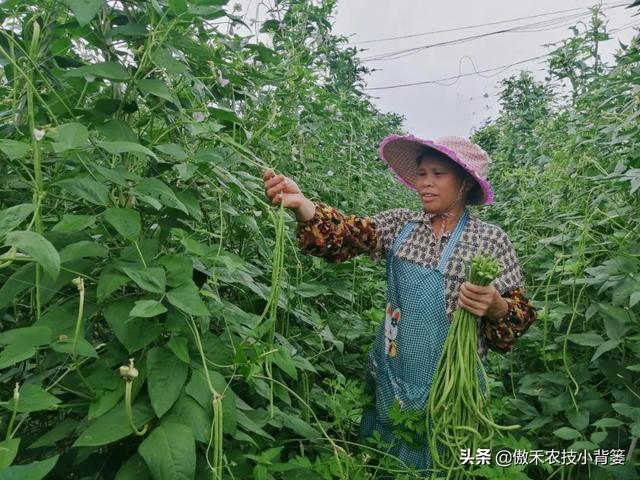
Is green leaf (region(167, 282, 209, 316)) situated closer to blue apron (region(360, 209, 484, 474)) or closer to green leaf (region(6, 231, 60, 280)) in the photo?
green leaf (region(6, 231, 60, 280))

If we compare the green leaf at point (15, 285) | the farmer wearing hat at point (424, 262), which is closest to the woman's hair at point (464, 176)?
the farmer wearing hat at point (424, 262)

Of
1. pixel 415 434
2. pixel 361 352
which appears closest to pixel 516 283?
pixel 415 434

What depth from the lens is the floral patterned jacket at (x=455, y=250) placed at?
5.14ft

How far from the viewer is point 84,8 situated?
83 cm

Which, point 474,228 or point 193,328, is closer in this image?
point 193,328

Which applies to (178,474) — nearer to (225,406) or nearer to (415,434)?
(225,406)

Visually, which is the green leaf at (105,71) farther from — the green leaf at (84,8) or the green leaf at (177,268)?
the green leaf at (177,268)

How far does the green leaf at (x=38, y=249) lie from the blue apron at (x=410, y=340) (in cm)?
105

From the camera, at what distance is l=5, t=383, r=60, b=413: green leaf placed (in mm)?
722

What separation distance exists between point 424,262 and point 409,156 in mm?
391

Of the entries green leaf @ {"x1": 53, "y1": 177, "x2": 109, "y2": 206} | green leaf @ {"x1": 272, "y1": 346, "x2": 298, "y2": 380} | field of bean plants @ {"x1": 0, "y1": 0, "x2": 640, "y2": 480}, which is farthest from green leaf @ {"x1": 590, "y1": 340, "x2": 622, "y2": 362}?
green leaf @ {"x1": 53, "y1": 177, "x2": 109, "y2": 206}

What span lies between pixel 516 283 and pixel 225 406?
0.98 m

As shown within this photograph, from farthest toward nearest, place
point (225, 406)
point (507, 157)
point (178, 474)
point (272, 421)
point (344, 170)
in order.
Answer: point (507, 157) < point (344, 170) < point (272, 421) < point (225, 406) < point (178, 474)

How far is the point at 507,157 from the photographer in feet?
19.1
